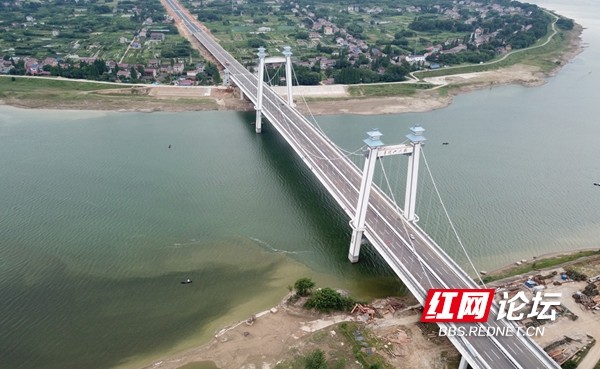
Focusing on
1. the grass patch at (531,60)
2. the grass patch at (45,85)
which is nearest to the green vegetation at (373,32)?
the grass patch at (531,60)

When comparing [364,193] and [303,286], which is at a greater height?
[364,193]

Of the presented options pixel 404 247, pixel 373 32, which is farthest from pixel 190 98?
pixel 373 32

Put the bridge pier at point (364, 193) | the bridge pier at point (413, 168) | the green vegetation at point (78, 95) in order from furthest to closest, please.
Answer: the green vegetation at point (78, 95)
the bridge pier at point (413, 168)
the bridge pier at point (364, 193)

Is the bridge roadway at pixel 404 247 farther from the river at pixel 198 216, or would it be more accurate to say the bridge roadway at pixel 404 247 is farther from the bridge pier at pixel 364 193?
the river at pixel 198 216

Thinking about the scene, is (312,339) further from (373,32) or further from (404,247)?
(373,32)

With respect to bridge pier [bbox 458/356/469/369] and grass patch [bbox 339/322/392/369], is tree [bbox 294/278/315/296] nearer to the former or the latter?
grass patch [bbox 339/322/392/369]

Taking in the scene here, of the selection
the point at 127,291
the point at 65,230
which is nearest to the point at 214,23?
the point at 65,230

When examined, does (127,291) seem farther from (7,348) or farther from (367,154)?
(367,154)
